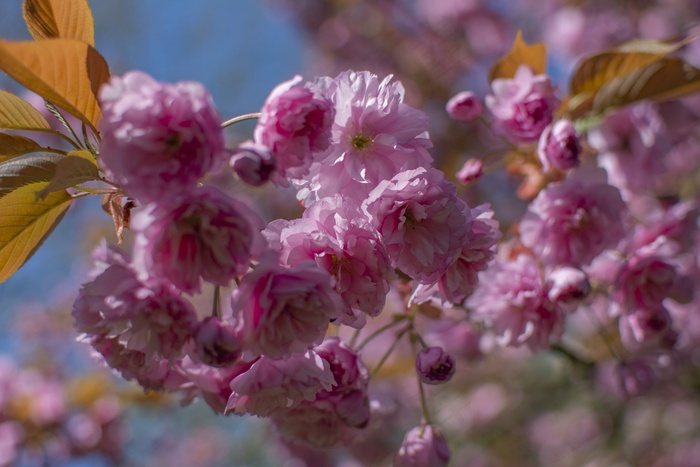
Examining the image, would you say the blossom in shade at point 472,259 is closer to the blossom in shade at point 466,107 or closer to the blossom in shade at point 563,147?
the blossom in shade at point 563,147

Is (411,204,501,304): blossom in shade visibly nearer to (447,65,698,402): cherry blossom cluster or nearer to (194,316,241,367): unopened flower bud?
(447,65,698,402): cherry blossom cluster

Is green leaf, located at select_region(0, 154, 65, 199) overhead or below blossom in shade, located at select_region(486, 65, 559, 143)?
overhead

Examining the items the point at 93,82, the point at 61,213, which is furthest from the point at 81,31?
the point at 61,213

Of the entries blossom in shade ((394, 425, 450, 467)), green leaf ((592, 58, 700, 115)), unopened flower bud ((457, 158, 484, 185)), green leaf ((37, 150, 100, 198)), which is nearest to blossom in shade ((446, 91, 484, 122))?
unopened flower bud ((457, 158, 484, 185))

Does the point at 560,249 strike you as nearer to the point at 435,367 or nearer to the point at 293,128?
the point at 435,367

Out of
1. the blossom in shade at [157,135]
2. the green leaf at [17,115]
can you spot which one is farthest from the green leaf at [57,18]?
the blossom in shade at [157,135]

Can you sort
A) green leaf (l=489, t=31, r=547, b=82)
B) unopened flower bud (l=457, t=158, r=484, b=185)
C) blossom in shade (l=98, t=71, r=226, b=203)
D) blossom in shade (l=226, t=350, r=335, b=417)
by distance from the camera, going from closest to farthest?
1. blossom in shade (l=98, t=71, r=226, b=203)
2. blossom in shade (l=226, t=350, r=335, b=417)
3. unopened flower bud (l=457, t=158, r=484, b=185)
4. green leaf (l=489, t=31, r=547, b=82)
